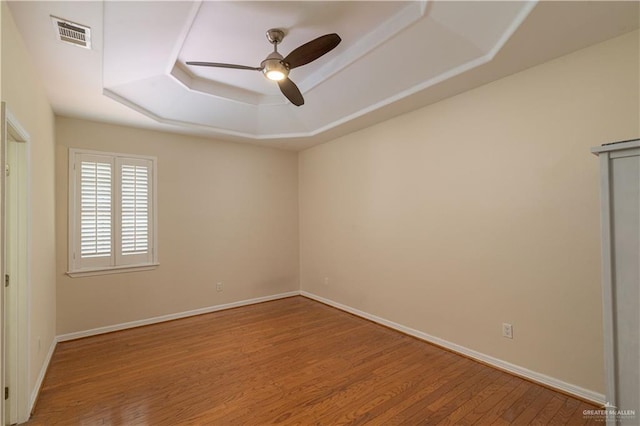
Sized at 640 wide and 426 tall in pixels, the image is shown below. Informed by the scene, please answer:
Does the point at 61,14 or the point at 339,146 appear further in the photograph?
the point at 339,146

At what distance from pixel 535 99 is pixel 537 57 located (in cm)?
33

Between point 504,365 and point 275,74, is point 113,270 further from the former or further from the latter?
point 504,365

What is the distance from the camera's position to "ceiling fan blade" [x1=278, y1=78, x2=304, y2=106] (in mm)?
2674

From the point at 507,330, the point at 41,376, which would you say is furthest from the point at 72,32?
the point at 507,330

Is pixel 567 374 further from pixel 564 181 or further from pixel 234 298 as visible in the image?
pixel 234 298

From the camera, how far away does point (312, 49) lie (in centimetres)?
229

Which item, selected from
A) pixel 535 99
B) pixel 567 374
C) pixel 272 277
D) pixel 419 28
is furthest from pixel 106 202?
pixel 567 374

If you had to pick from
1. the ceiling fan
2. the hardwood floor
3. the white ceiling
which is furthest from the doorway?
the ceiling fan

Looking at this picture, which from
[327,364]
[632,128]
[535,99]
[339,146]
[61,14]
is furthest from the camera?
[339,146]

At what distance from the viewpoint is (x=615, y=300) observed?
4.93 ft

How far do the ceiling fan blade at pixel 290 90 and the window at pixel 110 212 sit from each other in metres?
2.39

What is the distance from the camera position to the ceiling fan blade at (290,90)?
8.77 feet

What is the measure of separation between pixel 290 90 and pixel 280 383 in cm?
258

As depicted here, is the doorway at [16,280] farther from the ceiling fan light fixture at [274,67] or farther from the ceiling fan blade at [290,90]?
the ceiling fan blade at [290,90]
